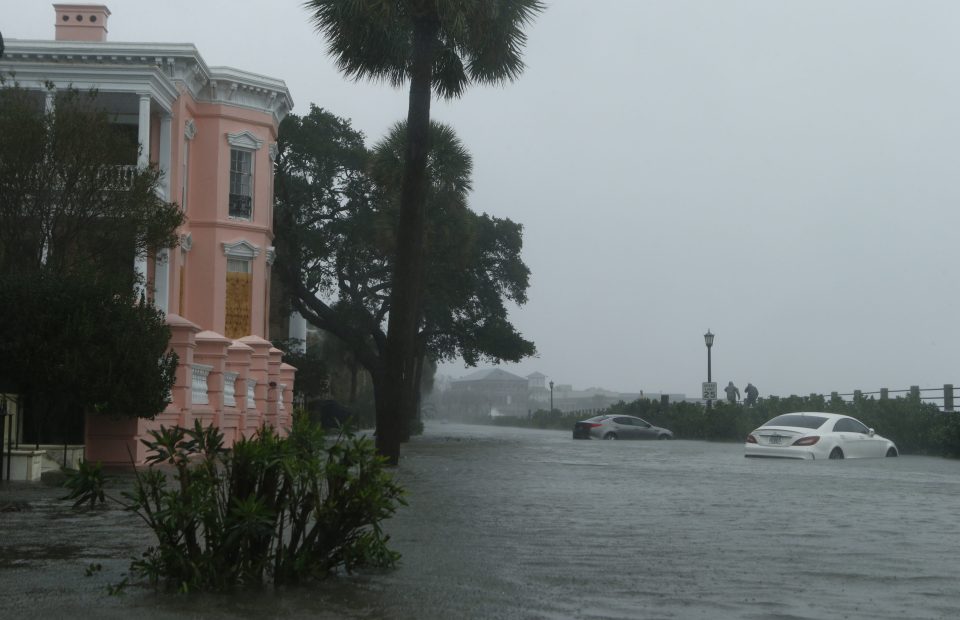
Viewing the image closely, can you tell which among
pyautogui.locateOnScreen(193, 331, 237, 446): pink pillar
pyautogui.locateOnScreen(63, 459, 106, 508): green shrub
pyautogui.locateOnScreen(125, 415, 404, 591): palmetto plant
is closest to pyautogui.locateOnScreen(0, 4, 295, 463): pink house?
pyautogui.locateOnScreen(193, 331, 237, 446): pink pillar

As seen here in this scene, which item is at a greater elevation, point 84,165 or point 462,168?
point 462,168

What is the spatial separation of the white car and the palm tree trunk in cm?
916

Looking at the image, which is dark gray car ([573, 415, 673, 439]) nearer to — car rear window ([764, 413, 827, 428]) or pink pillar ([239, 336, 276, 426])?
pink pillar ([239, 336, 276, 426])

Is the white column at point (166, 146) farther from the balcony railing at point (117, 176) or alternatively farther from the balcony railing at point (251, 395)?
the balcony railing at point (117, 176)

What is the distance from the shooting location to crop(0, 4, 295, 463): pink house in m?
30.5

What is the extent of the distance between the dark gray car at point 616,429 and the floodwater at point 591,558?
31.8 metres

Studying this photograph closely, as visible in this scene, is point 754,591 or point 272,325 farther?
point 272,325

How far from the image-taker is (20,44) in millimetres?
30562

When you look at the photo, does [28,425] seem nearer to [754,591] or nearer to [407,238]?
[407,238]

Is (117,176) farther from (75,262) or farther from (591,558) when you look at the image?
(591,558)

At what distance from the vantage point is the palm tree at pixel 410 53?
889 inches

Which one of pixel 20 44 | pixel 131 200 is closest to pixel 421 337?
pixel 20 44

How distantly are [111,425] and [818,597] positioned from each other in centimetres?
1270

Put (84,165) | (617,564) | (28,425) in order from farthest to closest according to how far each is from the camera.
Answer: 1. (84,165)
2. (28,425)
3. (617,564)
